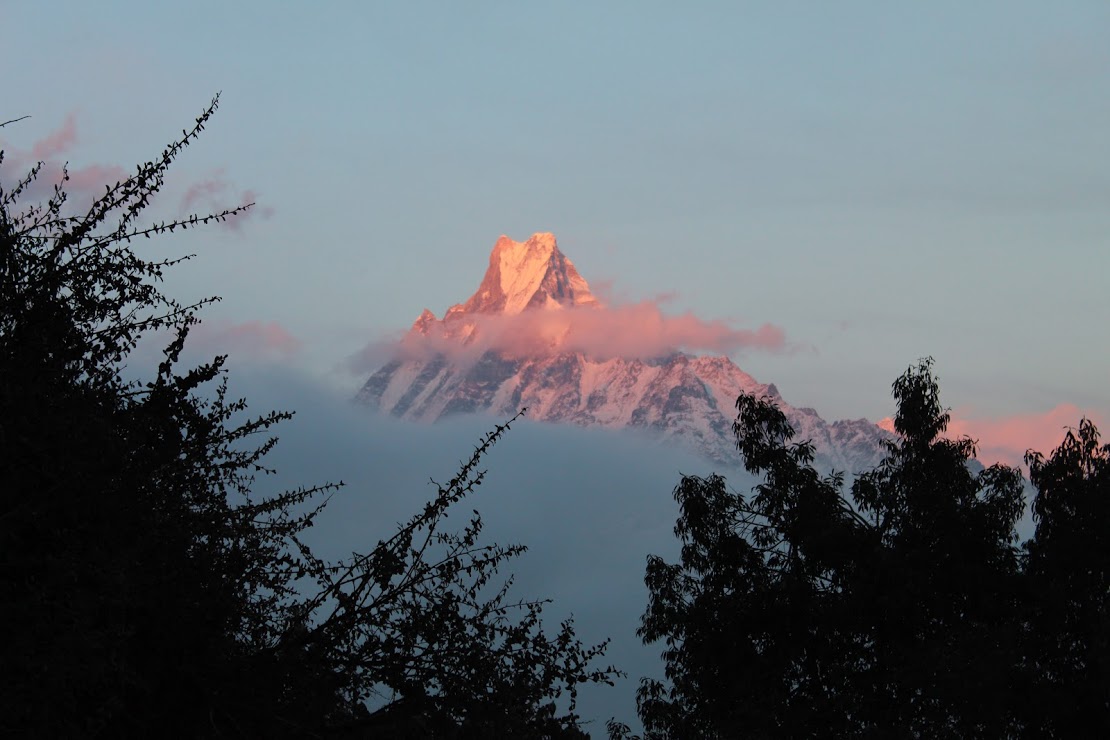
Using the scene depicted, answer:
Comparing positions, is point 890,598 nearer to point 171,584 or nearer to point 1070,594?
point 1070,594

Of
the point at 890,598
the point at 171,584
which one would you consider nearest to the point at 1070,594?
the point at 890,598

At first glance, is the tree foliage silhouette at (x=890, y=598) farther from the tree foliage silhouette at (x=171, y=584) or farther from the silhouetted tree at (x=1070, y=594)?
the tree foliage silhouette at (x=171, y=584)

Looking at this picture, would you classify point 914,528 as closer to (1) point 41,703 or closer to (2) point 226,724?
(2) point 226,724

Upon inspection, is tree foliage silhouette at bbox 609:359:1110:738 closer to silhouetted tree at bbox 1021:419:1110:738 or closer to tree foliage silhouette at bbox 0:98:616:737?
silhouetted tree at bbox 1021:419:1110:738

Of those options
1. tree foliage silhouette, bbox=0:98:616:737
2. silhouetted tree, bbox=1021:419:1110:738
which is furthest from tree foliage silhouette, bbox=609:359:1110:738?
tree foliage silhouette, bbox=0:98:616:737

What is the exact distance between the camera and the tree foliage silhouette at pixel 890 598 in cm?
1591

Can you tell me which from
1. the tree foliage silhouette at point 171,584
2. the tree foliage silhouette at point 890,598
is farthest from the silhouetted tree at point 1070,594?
the tree foliage silhouette at point 171,584

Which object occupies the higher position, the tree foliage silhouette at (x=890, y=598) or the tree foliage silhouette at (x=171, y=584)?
the tree foliage silhouette at (x=890, y=598)

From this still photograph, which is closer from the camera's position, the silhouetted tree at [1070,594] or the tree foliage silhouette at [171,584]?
the tree foliage silhouette at [171,584]

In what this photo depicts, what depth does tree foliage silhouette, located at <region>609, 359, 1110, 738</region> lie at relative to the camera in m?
15.9

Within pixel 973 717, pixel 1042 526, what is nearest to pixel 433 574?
pixel 973 717

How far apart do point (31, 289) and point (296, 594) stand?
7.48 feet

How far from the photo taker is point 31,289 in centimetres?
601

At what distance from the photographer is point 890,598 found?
1808cm
